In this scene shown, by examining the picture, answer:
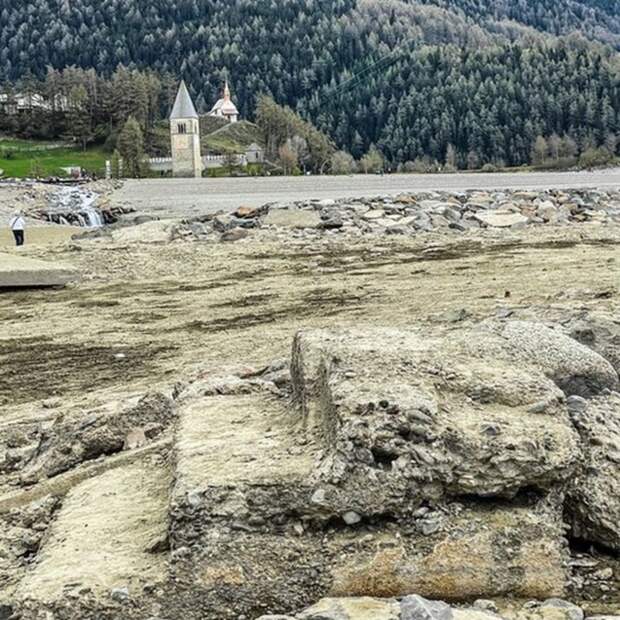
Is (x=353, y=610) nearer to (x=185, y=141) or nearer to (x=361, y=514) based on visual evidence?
(x=361, y=514)

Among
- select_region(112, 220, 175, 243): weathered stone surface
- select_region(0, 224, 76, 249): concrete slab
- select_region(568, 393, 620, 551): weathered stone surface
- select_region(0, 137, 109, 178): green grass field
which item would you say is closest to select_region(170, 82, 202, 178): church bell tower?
select_region(0, 137, 109, 178): green grass field

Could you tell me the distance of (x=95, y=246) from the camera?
26266mm

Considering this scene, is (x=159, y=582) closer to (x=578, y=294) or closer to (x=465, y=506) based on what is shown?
(x=465, y=506)

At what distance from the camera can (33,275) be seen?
58.5ft

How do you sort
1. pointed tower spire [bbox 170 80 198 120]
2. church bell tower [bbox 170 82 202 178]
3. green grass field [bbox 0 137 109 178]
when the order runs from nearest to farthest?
green grass field [bbox 0 137 109 178] < church bell tower [bbox 170 82 202 178] < pointed tower spire [bbox 170 80 198 120]

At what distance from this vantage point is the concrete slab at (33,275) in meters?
17.6

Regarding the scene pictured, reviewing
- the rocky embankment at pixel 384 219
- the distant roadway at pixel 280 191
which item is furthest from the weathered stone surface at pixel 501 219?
the distant roadway at pixel 280 191

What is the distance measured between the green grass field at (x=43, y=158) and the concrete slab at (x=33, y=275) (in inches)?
4520

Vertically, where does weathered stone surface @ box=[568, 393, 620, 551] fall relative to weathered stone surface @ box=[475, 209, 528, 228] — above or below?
above

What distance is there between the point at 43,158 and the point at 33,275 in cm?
14147

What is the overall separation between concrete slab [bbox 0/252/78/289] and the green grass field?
115m

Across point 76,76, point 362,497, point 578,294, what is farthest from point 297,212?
point 76,76

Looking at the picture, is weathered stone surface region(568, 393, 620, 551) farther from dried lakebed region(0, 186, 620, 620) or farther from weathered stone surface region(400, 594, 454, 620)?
weathered stone surface region(400, 594, 454, 620)

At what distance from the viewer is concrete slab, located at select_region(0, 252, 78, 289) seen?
17.6m
